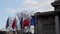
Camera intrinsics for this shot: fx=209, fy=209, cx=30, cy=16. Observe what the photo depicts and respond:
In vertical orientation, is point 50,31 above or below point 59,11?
below

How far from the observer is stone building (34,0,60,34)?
1604 inches

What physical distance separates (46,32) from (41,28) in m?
1.40

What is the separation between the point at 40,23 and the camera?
43969 mm

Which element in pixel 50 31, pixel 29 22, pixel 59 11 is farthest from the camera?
pixel 29 22

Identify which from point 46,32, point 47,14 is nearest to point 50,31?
point 46,32

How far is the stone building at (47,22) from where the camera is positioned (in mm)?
40731

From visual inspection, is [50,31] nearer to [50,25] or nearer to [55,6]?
[50,25]

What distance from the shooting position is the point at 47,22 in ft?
142

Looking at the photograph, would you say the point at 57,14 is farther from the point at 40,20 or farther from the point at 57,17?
the point at 40,20

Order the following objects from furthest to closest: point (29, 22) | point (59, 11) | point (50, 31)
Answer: point (29, 22), point (50, 31), point (59, 11)

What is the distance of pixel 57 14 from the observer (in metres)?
40.6

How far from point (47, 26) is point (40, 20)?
207cm

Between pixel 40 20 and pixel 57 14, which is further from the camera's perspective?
pixel 40 20

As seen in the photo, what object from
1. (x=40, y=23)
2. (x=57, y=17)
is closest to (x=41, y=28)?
→ (x=40, y=23)
